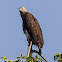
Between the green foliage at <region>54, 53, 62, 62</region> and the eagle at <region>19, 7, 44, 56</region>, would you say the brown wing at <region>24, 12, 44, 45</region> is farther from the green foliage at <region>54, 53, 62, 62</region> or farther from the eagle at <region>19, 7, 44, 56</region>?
the green foliage at <region>54, 53, 62, 62</region>

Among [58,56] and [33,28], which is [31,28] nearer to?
[33,28]

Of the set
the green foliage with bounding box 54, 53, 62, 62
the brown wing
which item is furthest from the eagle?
the green foliage with bounding box 54, 53, 62, 62

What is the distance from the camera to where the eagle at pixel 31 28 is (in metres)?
7.74

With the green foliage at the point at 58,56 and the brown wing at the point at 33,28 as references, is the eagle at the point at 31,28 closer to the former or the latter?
the brown wing at the point at 33,28

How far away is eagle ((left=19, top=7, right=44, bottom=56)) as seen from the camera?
7.74 m

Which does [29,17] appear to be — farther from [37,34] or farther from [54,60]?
[54,60]

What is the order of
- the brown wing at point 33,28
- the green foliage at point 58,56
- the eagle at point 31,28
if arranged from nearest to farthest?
the green foliage at point 58,56
the eagle at point 31,28
the brown wing at point 33,28

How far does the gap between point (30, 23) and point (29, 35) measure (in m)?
0.62

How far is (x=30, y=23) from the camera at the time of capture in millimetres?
8312

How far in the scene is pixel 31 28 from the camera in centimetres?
820

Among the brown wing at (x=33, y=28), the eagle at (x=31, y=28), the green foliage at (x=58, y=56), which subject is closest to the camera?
the green foliage at (x=58, y=56)

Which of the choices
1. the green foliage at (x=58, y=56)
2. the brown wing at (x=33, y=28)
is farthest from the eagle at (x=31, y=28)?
the green foliage at (x=58, y=56)

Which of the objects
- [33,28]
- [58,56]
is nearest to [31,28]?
[33,28]

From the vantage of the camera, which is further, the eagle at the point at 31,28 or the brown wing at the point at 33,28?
the brown wing at the point at 33,28
